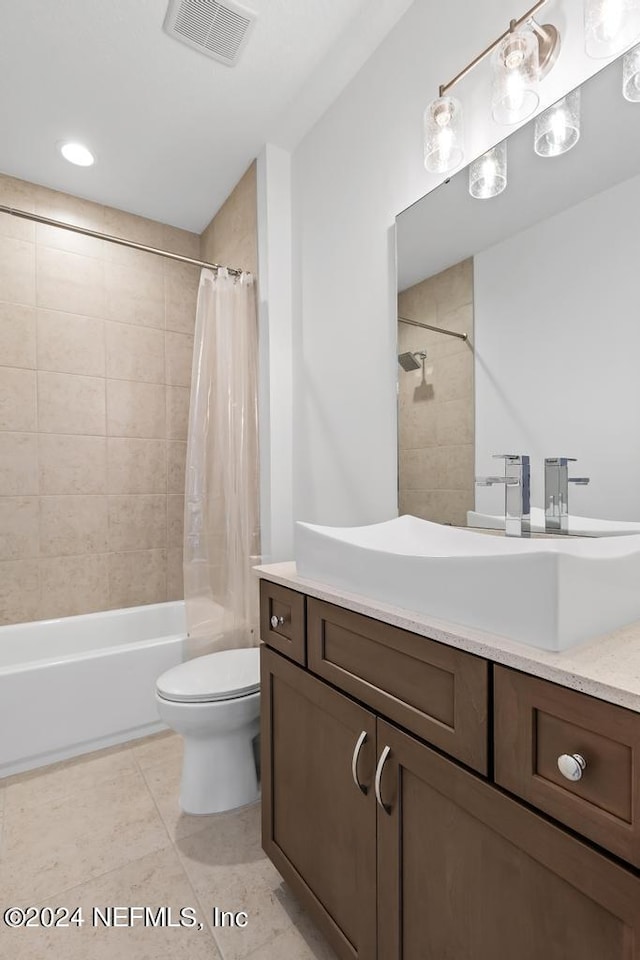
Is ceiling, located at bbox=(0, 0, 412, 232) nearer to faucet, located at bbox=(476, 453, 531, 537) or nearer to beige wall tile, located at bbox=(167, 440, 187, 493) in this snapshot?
beige wall tile, located at bbox=(167, 440, 187, 493)

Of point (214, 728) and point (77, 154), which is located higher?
point (77, 154)

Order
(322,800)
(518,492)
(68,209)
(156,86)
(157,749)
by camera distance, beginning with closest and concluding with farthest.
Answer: (322,800) → (518,492) → (156,86) → (157,749) → (68,209)

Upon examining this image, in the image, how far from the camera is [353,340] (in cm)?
175

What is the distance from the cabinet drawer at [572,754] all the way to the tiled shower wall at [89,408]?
2403 mm

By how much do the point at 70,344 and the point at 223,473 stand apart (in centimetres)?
112

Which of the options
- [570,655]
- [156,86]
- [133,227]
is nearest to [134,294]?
[133,227]

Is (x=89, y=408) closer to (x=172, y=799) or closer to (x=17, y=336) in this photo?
(x=17, y=336)

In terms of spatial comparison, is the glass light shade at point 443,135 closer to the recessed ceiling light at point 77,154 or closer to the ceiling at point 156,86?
the ceiling at point 156,86

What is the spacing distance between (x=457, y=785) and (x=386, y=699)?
18 cm

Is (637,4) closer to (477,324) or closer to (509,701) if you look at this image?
(477,324)

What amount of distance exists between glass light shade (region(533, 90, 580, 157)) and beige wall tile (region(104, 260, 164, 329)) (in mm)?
2189

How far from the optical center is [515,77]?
1115 mm

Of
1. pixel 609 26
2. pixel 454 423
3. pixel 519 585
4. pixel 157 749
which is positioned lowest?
pixel 157 749

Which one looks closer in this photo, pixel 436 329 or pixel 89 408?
pixel 436 329
